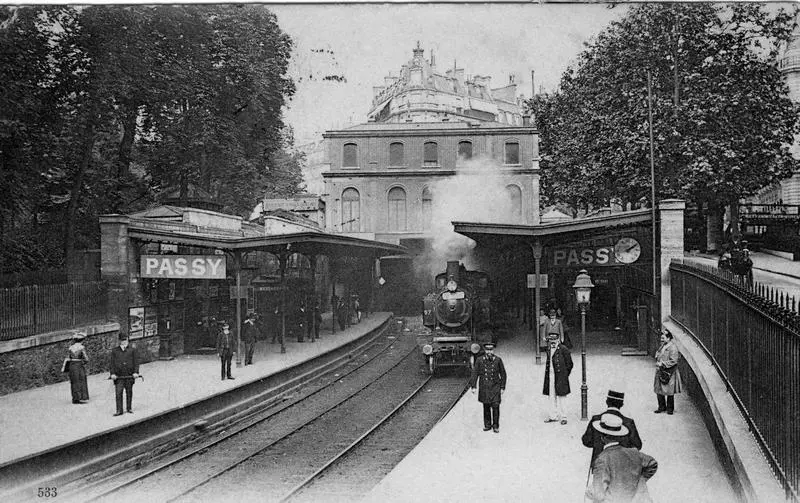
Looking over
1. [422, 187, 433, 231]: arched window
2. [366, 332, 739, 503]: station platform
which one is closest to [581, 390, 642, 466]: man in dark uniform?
[366, 332, 739, 503]: station platform

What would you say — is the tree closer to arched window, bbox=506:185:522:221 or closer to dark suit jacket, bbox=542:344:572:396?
dark suit jacket, bbox=542:344:572:396

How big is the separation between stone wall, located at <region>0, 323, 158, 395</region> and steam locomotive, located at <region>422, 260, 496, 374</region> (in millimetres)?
7309

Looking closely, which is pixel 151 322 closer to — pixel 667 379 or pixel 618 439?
pixel 667 379

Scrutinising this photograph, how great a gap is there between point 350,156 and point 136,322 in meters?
7.90

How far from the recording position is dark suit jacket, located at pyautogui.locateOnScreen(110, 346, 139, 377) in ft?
34.4

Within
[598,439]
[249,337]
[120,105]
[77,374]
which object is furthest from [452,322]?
[598,439]

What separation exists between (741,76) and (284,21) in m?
Result: 6.67

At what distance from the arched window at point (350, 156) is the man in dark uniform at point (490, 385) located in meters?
10.1

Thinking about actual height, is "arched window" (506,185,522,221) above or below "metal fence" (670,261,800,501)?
above

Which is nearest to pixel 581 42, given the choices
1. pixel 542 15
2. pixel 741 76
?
pixel 542 15

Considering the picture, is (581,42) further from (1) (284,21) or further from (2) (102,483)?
(2) (102,483)

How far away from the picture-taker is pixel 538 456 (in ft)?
26.3

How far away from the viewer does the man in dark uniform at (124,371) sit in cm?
1027

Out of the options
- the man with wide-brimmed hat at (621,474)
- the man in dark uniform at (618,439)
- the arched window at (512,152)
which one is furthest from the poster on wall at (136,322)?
the man with wide-brimmed hat at (621,474)
